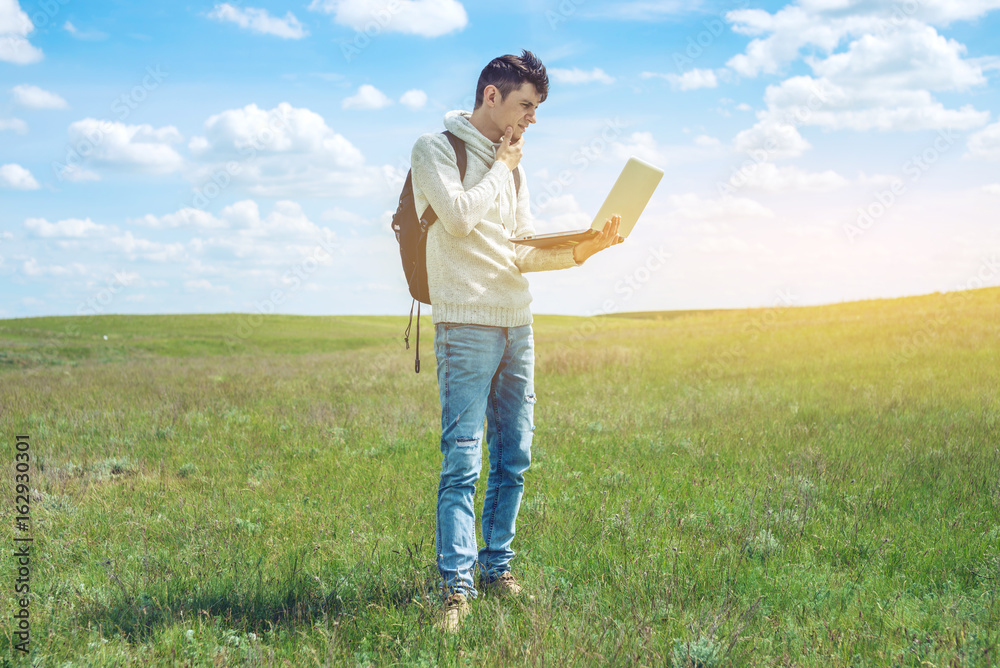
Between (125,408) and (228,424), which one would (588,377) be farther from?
(125,408)

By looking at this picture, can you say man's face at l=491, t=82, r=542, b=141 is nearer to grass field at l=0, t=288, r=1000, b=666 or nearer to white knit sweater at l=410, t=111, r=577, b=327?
white knit sweater at l=410, t=111, r=577, b=327

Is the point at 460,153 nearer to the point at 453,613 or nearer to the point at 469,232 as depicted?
the point at 469,232

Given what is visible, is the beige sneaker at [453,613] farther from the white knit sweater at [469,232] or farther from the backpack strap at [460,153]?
the backpack strap at [460,153]

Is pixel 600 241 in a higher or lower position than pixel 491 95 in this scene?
lower

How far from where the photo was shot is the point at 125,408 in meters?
9.95

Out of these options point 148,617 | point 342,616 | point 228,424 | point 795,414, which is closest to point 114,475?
point 228,424

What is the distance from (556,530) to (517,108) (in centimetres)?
289

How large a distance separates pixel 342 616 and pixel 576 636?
129cm

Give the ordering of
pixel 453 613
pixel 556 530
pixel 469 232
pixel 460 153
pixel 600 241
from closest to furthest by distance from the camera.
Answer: pixel 453 613
pixel 469 232
pixel 460 153
pixel 600 241
pixel 556 530

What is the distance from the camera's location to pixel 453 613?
330 centimetres

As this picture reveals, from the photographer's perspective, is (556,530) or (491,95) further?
(556,530)

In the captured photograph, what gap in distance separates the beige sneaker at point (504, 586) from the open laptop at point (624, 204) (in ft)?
6.31

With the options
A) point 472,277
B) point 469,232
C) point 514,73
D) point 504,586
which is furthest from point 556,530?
point 514,73

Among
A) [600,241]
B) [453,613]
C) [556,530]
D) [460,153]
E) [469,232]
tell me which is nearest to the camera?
[453,613]
